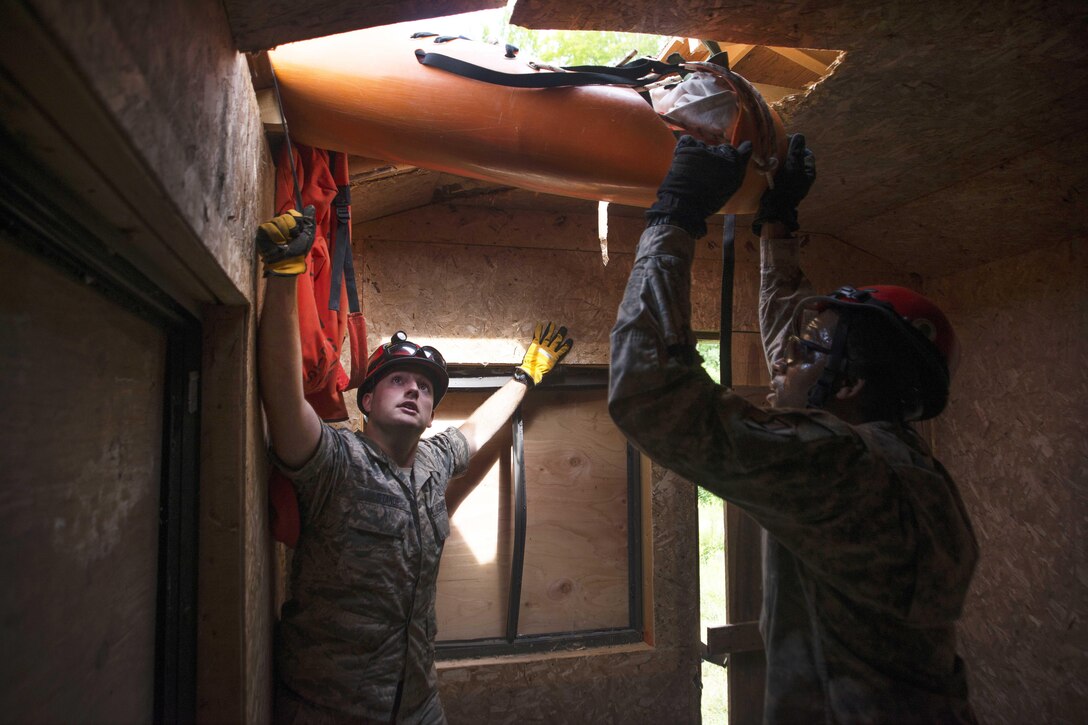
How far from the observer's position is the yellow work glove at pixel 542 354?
268cm

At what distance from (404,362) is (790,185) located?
1515mm

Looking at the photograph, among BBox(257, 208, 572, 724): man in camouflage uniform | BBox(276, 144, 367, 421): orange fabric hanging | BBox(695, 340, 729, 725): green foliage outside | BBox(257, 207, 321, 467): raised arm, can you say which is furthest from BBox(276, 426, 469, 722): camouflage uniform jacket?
BBox(695, 340, 729, 725): green foliage outside

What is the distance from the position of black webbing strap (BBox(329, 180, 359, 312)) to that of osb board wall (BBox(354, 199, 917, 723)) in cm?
91

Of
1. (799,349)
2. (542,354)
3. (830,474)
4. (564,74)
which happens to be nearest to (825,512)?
(830,474)

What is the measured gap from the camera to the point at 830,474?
1.14 meters

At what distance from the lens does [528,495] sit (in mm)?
2869

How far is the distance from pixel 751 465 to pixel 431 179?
5.67ft

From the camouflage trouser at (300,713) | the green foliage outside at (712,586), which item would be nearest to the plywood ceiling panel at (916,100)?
the green foliage outside at (712,586)

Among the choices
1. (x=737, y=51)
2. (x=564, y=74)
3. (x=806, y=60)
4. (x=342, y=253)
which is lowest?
(x=342, y=253)

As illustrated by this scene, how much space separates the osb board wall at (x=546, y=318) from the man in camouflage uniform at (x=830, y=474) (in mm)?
1484

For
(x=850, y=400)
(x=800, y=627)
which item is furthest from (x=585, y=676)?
(x=850, y=400)

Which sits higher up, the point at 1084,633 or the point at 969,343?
the point at 969,343

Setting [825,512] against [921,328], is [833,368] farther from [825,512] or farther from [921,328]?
[825,512]

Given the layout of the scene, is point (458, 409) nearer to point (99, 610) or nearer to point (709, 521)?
point (99, 610)
